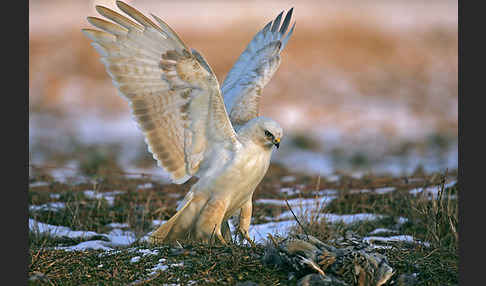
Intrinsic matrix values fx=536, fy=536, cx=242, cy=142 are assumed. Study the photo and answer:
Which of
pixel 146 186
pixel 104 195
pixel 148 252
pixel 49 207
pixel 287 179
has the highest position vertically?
pixel 148 252

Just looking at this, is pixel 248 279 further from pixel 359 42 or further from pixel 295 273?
pixel 359 42

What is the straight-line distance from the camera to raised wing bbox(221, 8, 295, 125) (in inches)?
217

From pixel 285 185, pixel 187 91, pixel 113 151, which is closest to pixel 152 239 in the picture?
pixel 187 91

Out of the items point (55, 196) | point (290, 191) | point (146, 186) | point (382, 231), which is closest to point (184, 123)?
point (382, 231)

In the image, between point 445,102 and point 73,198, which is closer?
point 73,198

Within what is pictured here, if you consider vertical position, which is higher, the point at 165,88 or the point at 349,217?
the point at 165,88

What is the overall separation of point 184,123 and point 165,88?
1.14ft

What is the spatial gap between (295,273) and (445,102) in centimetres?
2267

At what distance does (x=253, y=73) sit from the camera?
591 centimetres

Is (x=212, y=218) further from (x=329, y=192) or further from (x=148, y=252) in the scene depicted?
(x=329, y=192)

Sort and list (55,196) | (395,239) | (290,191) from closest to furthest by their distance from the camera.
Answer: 1. (395,239)
2. (55,196)
3. (290,191)

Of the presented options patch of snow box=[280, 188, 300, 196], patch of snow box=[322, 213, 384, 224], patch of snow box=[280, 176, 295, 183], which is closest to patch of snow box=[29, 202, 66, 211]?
patch of snow box=[280, 188, 300, 196]

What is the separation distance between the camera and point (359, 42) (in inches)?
1232

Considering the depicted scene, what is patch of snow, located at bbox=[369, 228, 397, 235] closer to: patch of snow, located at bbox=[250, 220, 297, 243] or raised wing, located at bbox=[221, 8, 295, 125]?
patch of snow, located at bbox=[250, 220, 297, 243]
